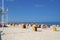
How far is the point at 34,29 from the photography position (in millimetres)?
24531
